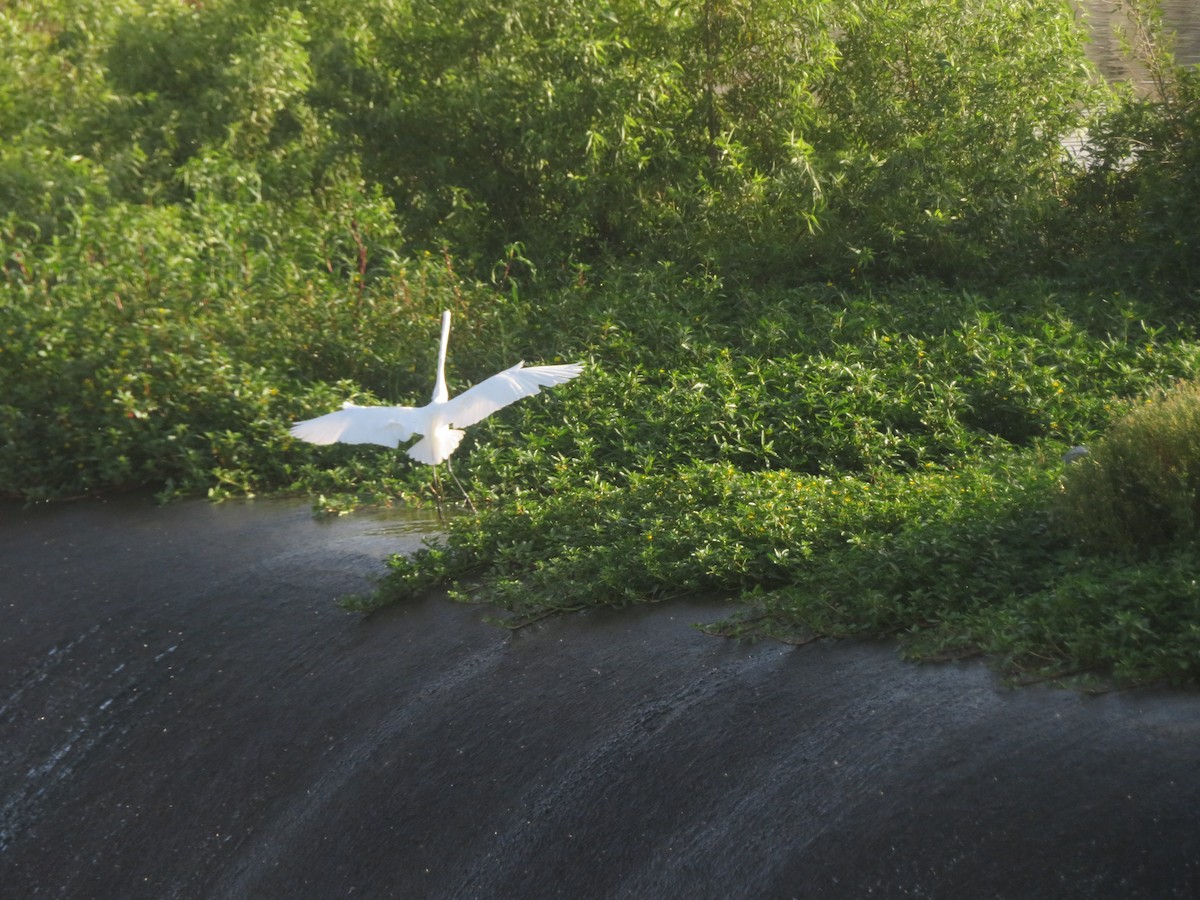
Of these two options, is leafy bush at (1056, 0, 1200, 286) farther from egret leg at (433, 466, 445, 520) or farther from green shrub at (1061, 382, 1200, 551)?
egret leg at (433, 466, 445, 520)

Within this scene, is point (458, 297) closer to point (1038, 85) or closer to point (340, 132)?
point (340, 132)

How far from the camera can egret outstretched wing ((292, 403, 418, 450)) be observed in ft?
18.0

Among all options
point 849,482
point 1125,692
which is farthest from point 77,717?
point 1125,692

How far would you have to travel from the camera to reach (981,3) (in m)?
9.20

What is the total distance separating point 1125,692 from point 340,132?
7.93 metres

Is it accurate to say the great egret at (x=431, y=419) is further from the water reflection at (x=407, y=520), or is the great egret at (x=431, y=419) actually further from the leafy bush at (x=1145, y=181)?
the leafy bush at (x=1145, y=181)

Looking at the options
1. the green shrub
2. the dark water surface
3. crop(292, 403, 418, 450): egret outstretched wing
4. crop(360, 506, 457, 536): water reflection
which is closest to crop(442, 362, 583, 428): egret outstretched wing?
Answer: crop(292, 403, 418, 450): egret outstretched wing

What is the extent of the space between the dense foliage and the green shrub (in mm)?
19

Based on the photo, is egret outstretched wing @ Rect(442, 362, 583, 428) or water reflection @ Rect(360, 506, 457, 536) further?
water reflection @ Rect(360, 506, 457, 536)

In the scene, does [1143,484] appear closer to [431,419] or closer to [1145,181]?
[431,419]

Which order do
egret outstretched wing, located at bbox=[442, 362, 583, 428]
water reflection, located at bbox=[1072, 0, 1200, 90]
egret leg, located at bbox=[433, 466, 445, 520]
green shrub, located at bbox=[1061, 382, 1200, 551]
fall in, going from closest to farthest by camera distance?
green shrub, located at bbox=[1061, 382, 1200, 551], egret outstretched wing, located at bbox=[442, 362, 583, 428], egret leg, located at bbox=[433, 466, 445, 520], water reflection, located at bbox=[1072, 0, 1200, 90]

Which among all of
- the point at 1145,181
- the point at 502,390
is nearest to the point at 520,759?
the point at 502,390

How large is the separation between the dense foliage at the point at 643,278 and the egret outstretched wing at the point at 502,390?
1.45ft

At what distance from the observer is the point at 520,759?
12.7 ft
